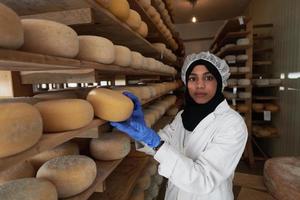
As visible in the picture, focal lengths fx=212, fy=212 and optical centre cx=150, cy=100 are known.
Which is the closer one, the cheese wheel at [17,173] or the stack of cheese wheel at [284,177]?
the cheese wheel at [17,173]

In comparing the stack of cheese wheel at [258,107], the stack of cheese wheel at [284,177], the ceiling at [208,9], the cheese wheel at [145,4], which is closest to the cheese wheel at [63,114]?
the cheese wheel at [145,4]

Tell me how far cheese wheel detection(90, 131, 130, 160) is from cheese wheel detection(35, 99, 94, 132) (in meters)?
0.38

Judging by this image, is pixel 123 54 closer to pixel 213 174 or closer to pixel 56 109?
pixel 56 109

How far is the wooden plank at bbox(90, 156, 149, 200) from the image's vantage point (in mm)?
1160

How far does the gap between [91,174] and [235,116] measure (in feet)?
2.83

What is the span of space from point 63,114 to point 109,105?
197 millimetres

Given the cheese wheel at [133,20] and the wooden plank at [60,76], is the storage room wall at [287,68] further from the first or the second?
the wooden plank at [60,76]

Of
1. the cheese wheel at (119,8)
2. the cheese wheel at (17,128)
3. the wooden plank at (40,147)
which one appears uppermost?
the cheese wheel at (119,8)

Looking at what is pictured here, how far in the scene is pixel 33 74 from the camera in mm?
1009

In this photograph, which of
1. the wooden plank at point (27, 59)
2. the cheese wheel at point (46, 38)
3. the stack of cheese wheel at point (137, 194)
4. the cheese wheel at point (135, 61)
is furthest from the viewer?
the stack of cheese wheel at point (137, 194)

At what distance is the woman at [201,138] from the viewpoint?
1.04 metres

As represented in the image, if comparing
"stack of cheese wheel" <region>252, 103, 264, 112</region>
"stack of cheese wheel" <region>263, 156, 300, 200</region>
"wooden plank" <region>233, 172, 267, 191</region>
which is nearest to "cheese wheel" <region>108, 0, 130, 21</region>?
"stack of cheese wheel" <region>263, 156, 300, 200</region>

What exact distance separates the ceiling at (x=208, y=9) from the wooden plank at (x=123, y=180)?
14.0 feet

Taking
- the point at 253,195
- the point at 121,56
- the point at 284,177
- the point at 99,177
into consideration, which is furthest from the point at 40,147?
the point at 253,195
